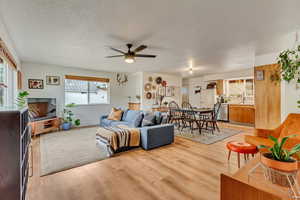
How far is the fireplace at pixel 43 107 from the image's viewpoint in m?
4.64

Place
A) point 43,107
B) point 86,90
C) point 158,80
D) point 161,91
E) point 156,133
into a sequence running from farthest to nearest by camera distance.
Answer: point 161,91 < point 158,80 < point 86,90 < point 43,107 < point 156,133

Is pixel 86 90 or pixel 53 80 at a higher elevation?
pixel 53 80

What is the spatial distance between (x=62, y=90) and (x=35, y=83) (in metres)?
0.82

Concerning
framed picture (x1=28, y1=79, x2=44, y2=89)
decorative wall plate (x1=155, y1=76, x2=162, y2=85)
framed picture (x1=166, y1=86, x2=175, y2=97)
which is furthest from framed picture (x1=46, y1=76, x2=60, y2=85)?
framed picture (x1=166, y1=86, x2=175, y2=97)

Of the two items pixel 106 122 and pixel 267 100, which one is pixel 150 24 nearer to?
pixel 106 122

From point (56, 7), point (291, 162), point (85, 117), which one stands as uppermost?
point (56, 7)

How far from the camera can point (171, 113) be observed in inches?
209

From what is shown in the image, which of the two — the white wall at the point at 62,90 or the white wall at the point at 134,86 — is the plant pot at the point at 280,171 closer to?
the white wall at the point at 134,86

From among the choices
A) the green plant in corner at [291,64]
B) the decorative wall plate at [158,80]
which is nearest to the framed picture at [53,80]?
the decorative wall plate at [158,80]

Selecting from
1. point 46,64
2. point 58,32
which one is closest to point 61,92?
point 46,64

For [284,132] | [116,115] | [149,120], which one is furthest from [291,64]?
[116,115]

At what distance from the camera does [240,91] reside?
6.65 meters

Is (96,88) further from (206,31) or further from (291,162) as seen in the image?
(291,162)

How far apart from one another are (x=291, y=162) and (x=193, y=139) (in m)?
3.15
